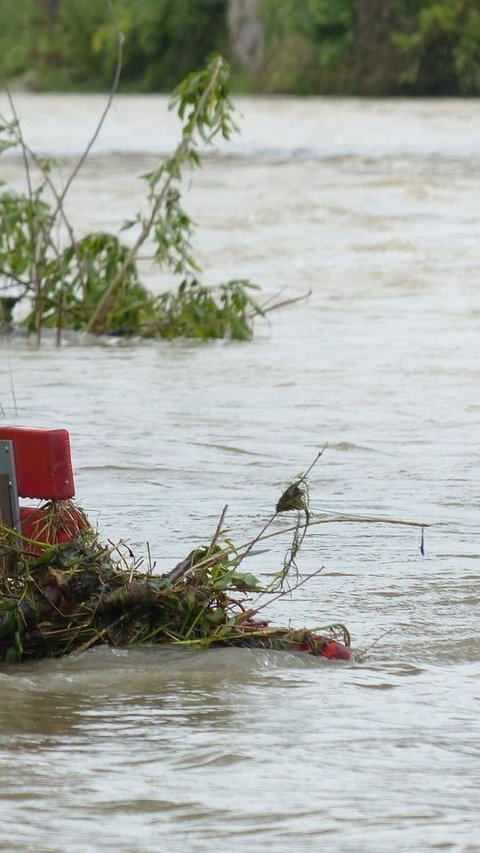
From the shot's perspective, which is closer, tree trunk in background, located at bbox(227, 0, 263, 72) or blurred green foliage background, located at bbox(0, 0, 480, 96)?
blurred green foliage background, located at bbox(0, 0, 480, 96)

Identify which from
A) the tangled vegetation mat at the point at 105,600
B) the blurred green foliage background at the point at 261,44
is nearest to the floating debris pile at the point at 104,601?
the tangled vegetation mat at the point at 105,600

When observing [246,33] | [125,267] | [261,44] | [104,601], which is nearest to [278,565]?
[104,601]

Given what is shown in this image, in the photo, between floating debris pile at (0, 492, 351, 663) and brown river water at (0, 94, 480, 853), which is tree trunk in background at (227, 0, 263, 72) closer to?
brown river water at (0, 94, 480, 853)

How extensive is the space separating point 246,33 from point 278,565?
4882cm

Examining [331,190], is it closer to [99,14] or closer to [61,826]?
[61,826]

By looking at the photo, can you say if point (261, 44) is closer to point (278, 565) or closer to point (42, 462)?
point (278, 565)

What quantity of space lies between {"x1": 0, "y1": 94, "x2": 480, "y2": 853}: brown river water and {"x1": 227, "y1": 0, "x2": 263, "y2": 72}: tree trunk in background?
36.7m

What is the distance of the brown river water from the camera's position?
370 centimetres

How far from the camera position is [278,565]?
5.80m

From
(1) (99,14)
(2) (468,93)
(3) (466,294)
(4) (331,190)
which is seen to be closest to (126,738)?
(3) (466,294)

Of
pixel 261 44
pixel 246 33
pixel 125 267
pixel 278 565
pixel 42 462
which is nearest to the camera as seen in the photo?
pixel 42 462

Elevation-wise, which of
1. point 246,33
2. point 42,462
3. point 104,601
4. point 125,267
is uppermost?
point 246,33

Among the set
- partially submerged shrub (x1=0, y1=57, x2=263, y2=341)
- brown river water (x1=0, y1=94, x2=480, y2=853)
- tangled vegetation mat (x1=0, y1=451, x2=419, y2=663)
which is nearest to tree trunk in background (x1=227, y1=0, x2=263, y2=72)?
brown river water (x1=0, y1=94, x2=480, y2=853)

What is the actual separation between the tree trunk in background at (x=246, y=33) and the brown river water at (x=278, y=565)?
120ft
